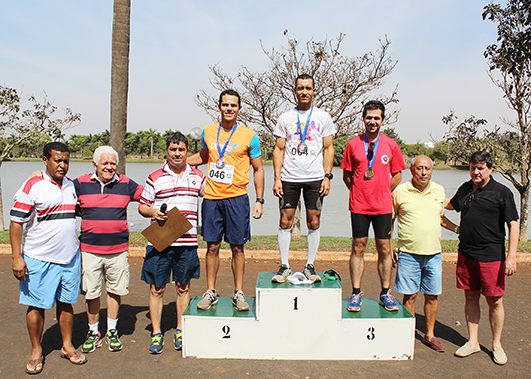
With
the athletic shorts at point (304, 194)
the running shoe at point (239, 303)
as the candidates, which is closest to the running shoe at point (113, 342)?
the running shoe at point (239, 303)

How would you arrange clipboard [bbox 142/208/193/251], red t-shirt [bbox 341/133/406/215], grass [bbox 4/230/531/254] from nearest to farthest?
clipboard [bbox 142/208/193/251] → red t-shirt [bbox 341/133/406/215] → grass [bbox 4/230/531/254]

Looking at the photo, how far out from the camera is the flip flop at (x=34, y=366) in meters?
3.80

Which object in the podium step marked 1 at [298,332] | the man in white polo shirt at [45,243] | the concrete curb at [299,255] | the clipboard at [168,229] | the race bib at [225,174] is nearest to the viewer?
the man in white polo shirt at [45,243]

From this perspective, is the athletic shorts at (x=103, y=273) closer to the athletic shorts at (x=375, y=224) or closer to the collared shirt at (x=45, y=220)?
the collared shirt at (x=45, y=220)

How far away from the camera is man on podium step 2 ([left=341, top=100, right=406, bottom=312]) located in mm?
4508

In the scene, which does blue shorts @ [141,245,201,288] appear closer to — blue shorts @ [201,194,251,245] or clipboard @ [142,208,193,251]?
clipboard @ [142,208,193,251]

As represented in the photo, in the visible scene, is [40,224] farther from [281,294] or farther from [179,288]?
[281,294]

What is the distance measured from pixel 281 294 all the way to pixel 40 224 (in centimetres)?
241

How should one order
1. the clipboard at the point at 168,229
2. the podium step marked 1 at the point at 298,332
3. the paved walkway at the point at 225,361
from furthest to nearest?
the podium step marked 1 at the point at 298,332 < the clipboard at the point at 168,229 < the paved walkway at the point at 225,361

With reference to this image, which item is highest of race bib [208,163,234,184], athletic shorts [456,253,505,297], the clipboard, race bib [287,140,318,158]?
race bib [287,140,318,158]

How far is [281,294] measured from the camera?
425cm

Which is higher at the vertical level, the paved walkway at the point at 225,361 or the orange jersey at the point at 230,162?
the orange jersey at the point at 230,162

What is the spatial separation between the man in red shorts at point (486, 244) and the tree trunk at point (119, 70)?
7.23m

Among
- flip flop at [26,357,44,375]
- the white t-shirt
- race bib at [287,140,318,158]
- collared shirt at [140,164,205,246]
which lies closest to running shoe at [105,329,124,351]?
flip flop at [26,357,44,375]
